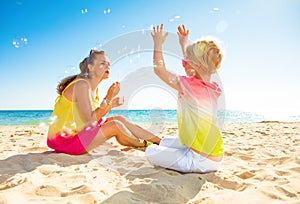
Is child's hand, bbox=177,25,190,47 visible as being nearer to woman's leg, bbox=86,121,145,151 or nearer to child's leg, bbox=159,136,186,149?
child's leg, bbox=159,136,186,149

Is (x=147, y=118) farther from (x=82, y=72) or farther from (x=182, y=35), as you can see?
(x=182, y=35)

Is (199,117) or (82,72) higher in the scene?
(82,72)

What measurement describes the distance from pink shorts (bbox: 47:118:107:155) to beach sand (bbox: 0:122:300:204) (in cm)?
14

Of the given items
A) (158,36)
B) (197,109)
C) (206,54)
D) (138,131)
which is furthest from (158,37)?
(138,131)

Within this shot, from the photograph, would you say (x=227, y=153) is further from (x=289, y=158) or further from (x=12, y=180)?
(x=12, y=180)

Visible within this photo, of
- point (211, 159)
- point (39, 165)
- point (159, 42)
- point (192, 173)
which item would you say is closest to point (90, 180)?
point (39, 165)

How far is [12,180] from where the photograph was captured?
6.93 ft

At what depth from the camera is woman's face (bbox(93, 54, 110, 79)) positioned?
3.48 m

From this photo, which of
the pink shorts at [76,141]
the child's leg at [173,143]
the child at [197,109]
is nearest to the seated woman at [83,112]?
the pink shorts at [76,141]

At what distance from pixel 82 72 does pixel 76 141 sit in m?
0.95

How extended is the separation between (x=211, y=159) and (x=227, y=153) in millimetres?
1118

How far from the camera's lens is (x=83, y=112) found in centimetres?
319

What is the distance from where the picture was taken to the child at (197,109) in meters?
2.46

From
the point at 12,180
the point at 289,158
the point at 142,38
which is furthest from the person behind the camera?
the point at 142,38
